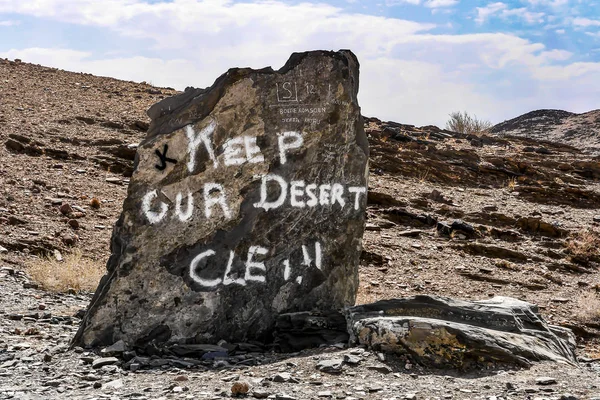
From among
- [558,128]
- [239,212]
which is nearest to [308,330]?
[239,212]

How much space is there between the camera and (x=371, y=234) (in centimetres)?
1397

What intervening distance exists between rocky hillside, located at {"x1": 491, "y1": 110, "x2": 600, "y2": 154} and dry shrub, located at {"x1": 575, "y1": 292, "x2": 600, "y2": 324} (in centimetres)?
2358

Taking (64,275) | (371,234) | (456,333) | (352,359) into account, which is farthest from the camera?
(371,234)

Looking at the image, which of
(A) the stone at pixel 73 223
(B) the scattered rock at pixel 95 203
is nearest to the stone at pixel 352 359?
(A) the stone at pixel 73 223

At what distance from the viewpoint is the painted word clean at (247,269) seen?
5961 mm

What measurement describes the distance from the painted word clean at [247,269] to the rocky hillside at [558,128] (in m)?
30.0

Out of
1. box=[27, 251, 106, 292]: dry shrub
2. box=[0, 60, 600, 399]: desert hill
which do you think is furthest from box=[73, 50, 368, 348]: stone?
box=[27, 251, 106, 292]: dry shrub

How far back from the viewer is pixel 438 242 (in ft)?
46.4

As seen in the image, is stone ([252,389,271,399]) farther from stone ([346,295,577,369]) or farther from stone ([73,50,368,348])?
stone ([73,50,368,348])

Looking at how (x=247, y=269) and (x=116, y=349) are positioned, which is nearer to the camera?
(x=116, y=349)

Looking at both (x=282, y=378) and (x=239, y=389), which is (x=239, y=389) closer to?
(x=239, y=389)

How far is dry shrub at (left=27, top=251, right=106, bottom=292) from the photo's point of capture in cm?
828

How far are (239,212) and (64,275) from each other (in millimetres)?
3311

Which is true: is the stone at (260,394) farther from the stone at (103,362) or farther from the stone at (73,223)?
the stone at (73,223)
